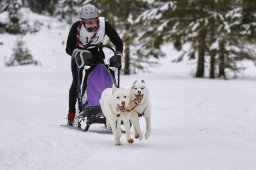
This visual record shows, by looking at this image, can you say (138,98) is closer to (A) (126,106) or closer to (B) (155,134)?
(A) (126,106)

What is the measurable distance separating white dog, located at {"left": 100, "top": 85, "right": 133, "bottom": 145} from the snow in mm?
208

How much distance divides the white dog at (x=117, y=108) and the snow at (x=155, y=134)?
21 cm

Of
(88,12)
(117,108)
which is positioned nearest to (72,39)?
(88,12)

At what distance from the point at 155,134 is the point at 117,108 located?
187cm

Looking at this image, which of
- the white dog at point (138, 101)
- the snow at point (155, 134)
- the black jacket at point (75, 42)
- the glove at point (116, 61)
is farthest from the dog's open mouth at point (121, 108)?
the black jacket at point (75, 42)

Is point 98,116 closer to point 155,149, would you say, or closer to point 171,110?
point 155,149

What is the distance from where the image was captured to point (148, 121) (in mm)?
6254

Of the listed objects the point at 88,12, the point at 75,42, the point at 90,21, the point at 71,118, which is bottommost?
the point at 71,118

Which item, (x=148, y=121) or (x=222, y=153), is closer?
(x=222, y=153)

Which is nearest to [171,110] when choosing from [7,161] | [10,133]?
[10,133]

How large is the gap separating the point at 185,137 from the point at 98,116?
1.45 m

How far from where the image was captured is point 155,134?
7.57m

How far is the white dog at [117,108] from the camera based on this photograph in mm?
5828

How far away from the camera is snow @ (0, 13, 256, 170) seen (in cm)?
497
